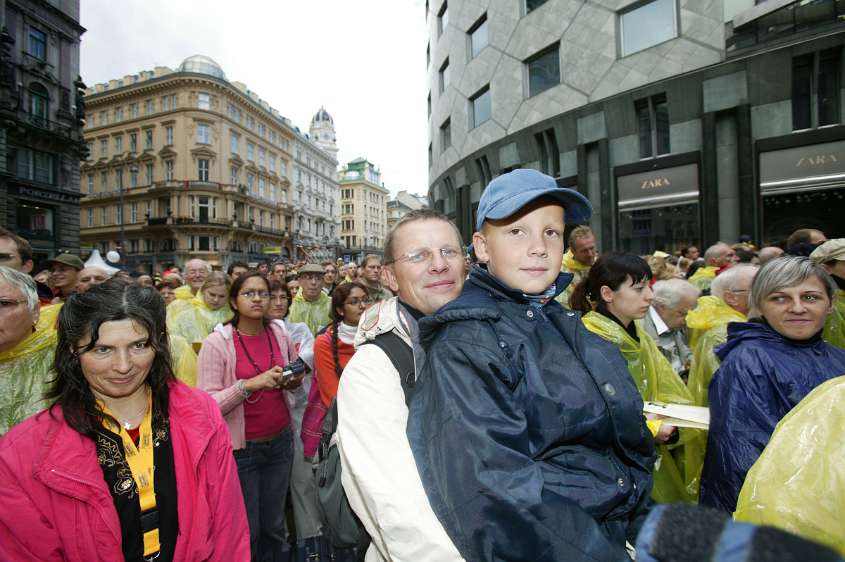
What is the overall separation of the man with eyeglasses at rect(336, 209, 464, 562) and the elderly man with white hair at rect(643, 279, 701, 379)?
300cm

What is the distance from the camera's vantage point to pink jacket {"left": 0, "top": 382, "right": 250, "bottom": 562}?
5.53ft

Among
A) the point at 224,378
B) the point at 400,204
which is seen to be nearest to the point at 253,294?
the point at 224,378

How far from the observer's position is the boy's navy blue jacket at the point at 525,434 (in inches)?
42.8

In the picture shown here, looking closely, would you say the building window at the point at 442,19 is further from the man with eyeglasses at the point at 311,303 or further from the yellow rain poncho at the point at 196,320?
the yellow rain poncho at the point at 196,320

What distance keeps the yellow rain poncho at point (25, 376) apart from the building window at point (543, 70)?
21.0 metres

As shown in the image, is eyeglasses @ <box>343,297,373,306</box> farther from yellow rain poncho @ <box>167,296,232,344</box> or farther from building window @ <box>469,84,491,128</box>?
building window @ <box>469,84,491,128</box>

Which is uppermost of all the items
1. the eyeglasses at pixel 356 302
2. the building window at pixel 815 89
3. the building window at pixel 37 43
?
the building window at pixel 37 43

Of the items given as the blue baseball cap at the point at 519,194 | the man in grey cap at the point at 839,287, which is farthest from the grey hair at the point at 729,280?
the blue baseball cap at the point at 519,194

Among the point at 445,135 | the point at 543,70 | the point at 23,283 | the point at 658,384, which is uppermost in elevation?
the point at 445,135

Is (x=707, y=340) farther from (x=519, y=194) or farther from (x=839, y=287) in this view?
(x=519, y=194)

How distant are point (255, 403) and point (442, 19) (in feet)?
108

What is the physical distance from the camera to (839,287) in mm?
3551

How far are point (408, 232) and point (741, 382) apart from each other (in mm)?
1884

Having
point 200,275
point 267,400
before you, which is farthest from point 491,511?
point 200,275
